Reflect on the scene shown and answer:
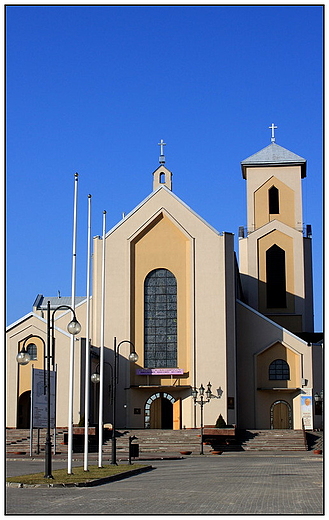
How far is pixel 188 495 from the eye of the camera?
63.9ft

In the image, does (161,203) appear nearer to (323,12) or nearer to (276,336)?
(276,336)

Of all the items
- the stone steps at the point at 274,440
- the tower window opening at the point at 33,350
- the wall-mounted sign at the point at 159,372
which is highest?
the tower window opening at the point at 33,350

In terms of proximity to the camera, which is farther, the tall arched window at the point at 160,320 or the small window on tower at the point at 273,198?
the small window on tower at the point at 273,198

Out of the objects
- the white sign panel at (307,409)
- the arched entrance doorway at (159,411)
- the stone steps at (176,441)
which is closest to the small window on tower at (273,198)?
the white sign panel at (307,409)

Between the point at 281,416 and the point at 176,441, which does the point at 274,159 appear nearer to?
the point at 281,416

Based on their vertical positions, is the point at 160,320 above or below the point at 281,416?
above

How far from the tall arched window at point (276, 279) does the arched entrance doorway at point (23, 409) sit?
21.3 meters

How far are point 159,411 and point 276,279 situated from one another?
15646 mm

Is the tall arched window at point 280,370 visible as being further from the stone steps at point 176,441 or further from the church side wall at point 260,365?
the stone steps at point 176,441

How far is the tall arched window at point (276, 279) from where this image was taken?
213 feet

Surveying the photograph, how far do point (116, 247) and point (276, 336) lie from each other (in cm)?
1265

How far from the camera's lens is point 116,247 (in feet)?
186

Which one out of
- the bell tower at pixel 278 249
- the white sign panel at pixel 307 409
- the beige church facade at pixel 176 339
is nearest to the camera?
the beige church facade at pixel 176 339

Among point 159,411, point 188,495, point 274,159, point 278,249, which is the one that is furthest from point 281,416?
point 188,495
